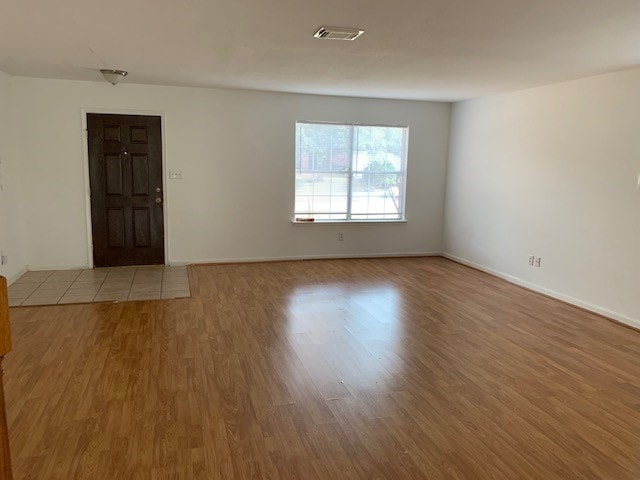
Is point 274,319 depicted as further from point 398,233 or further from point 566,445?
point 398,233

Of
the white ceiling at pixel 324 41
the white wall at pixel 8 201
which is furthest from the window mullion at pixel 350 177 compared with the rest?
the white wall at pixel 8 201

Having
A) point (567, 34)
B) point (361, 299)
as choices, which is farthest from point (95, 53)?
point (567, 34)

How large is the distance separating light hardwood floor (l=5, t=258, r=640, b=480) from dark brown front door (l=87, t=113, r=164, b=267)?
1.78 metres

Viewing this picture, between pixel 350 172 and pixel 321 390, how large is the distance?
441 cm

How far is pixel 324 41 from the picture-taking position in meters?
3.58

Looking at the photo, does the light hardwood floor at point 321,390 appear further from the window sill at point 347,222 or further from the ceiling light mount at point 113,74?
the ceiling light mount at point 113,74

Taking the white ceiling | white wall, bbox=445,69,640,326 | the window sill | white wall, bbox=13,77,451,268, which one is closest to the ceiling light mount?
the white ceiling

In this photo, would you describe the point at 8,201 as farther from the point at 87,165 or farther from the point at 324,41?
the point at 324,41

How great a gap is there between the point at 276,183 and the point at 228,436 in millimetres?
4548

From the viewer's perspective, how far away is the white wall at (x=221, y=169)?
5.80 metres

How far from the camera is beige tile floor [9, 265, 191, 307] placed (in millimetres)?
4816

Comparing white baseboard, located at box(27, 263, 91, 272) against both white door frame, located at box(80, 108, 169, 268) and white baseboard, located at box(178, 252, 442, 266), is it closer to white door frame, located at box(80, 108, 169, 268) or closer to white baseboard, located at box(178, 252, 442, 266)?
white door frame, located at box(80, 108, 169, 268)

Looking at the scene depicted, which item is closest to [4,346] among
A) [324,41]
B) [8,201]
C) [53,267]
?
[324,41]

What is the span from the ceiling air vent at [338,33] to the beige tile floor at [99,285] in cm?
297
